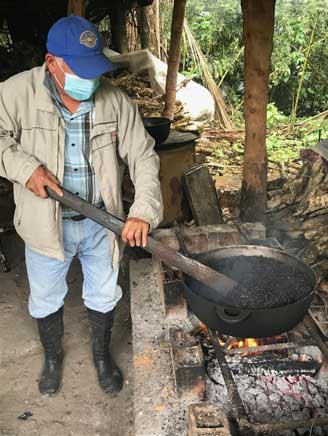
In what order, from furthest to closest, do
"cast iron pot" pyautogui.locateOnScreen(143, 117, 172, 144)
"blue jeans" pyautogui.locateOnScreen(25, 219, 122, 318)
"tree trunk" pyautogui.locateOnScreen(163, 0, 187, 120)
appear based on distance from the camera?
"tree trunk" pyautogui.locateOnScreen(163, 0, 187, 120), "cast iron pot" pyautogui.locateOnScreen(143, 117, 172, 144), "blue jeans" pyautogui.locateOnScreen(25, 219, 122, 318)

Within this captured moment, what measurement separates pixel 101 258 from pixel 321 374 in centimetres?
156

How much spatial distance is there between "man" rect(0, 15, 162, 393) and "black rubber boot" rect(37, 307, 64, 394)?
10cm

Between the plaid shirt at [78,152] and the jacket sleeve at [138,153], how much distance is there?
21 cm

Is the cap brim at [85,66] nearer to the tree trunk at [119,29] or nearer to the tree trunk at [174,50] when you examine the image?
the tree trunk at [174,50]

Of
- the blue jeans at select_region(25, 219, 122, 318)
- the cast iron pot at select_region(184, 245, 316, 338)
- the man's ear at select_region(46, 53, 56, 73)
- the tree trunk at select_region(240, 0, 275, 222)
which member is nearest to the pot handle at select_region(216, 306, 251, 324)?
the cast iron pot at select_region(184, 245, 316, 338)

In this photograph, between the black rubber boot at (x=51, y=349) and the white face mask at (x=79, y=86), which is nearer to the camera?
the white face mask at (x=79, y=86)

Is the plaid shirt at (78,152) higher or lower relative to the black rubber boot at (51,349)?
higher

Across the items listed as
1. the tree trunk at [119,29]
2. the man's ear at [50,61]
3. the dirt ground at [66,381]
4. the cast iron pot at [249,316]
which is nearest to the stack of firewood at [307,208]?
the cast iron pot at [249,316]

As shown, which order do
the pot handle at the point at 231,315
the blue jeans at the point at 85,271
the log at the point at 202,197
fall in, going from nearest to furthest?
the pot handle at the point at 231,315
the blue jeans at the point at 85,271
the log at the point at 202,197

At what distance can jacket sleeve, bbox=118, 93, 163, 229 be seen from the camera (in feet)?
8.71

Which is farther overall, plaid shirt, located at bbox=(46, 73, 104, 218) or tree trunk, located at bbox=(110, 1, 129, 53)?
tree trunk, located at bbox=(110, 1, 129, 53)

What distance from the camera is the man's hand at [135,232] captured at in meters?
2.38

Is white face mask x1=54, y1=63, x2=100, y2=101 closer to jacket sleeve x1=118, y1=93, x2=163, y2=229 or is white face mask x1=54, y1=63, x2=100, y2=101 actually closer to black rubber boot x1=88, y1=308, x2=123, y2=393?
jacket sleeve x1=118, y1=93, x2=163, y2=229

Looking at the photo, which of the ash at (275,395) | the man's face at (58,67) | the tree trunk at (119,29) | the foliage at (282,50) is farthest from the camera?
the foliage at (282,50)
